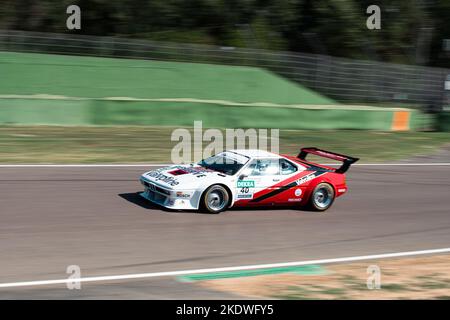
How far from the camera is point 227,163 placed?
11.6 meters

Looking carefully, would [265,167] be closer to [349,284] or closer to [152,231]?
[152,231]

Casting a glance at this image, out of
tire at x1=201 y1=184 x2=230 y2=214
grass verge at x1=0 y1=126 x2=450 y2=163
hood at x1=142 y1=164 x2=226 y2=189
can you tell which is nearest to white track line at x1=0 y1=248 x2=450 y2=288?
tire at x1=201 y1=184 x2=230 y2=214

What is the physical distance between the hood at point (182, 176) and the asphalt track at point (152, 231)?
0.48 metres

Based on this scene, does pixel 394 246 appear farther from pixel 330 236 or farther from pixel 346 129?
pixel 346 129

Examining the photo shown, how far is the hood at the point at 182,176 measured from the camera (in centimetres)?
1079

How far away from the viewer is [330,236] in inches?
412

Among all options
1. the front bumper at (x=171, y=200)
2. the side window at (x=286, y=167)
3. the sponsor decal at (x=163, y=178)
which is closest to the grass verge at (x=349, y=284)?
the front bumper at (x=171, y=200)

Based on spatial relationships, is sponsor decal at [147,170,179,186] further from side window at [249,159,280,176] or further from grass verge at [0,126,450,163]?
grass verge at [0,126,450,163]

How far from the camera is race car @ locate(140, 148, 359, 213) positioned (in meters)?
10.9

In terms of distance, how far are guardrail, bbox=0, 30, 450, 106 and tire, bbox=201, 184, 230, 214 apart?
14926 millimetres

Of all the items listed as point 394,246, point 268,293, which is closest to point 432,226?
point 394,246

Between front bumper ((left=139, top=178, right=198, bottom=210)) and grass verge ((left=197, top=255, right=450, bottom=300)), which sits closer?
grass verge ((left=197, top=255, right=450, bottom=300))

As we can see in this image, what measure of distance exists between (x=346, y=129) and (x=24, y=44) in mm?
11561
